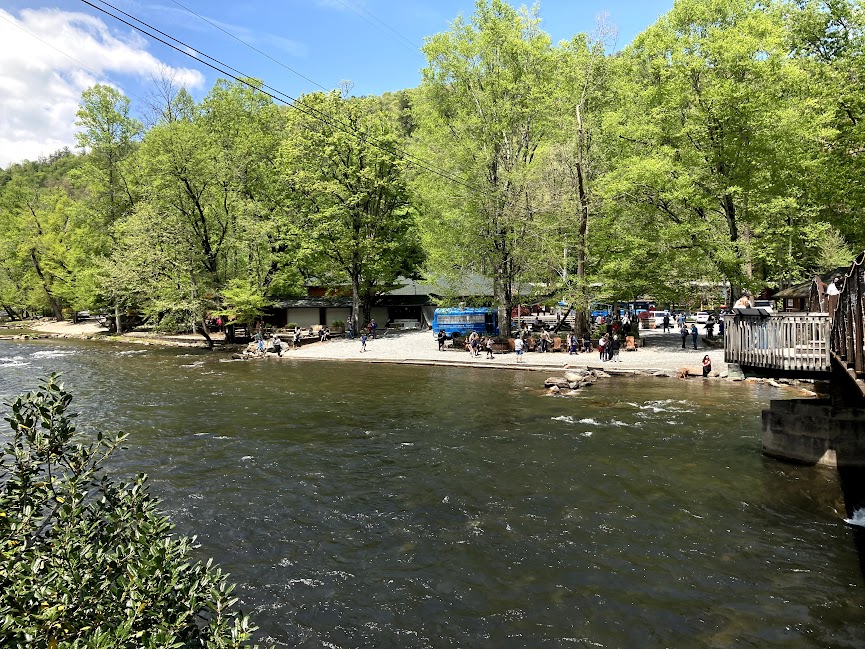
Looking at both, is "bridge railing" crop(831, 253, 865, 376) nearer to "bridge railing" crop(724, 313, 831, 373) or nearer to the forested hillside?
"bridge railing" crop(724, 313, 831, 373)

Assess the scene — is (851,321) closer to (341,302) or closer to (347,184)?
(347,184)

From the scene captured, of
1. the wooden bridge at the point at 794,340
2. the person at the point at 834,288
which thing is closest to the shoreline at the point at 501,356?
the wooden bridge at the point at 794,340

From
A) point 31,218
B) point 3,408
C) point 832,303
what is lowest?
point 3,408

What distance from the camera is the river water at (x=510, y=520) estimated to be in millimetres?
8672

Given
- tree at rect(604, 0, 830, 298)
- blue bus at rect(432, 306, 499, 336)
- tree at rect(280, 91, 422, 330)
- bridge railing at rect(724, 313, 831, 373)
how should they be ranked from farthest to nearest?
1. tree at rect(280, 91, 422, 330)
2. blue bus at rect(432, 306, 499, 336)
3. tree at rect(604, 0, 830, 298)
4. bridge railing at rect(724, 313, 831, 373)

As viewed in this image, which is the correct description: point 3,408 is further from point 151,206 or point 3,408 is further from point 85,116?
point 85,116

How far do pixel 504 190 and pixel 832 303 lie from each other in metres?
26.3

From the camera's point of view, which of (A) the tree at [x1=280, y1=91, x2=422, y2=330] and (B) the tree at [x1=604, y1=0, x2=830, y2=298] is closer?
(B) the tree at [x1=604, y1=0, x2=830, y2=298]

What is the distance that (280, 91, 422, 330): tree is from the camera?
47.3 m

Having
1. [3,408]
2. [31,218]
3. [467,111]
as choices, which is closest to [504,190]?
[467,111]

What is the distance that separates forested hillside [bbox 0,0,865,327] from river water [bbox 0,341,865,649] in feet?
51.6

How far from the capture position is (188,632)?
4.42 m

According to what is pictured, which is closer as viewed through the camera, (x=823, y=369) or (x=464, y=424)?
(x=823, y=369)

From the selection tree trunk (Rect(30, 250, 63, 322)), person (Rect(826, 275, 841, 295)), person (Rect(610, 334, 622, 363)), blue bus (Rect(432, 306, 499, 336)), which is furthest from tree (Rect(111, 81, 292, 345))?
person (Rect(826, 275, 841, 295))
